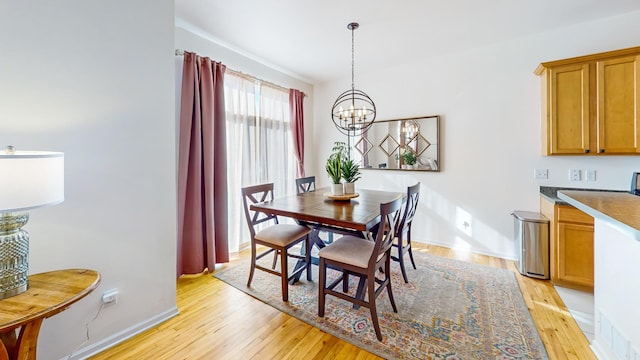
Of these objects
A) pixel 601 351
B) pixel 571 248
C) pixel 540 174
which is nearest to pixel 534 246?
pixel 571 248

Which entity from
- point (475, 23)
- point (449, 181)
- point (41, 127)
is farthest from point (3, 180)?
point (449, 181)

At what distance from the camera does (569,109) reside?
104 inches

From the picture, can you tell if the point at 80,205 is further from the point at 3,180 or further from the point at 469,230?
the point at 469,230

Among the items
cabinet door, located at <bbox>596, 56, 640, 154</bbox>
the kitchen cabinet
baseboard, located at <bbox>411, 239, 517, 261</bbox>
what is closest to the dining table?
baseboard, located at <bbox>411, 239, 517, 261</bbox>

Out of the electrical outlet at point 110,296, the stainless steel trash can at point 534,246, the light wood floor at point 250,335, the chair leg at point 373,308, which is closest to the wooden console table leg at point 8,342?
the electrical outlet at point 110,296

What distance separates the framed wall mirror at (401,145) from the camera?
12.0 ft

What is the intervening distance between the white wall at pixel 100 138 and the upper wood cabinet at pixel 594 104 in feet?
12.6

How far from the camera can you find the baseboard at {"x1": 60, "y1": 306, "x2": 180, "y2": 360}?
5.26 feet

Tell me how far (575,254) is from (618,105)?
59.9 inches

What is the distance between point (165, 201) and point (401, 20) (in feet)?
9.52

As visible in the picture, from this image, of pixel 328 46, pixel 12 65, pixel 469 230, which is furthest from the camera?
pixel 469 230

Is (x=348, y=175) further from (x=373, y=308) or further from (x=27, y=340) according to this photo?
(x=27, y=340)

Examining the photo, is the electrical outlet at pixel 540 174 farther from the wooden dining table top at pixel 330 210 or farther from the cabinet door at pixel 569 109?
the wooden dining table top at pixel 330 210

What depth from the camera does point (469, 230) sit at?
348cm
